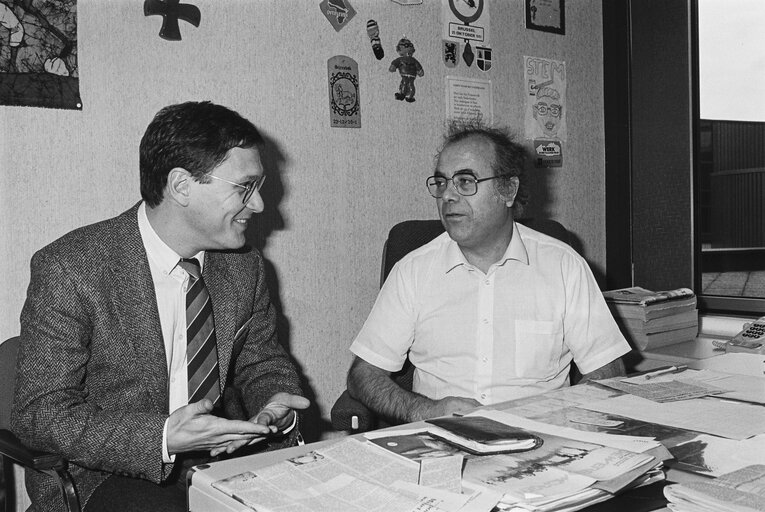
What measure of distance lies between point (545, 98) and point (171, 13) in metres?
1.45

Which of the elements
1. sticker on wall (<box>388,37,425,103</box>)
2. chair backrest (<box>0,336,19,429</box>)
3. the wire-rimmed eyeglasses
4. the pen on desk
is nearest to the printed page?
the pen on desk

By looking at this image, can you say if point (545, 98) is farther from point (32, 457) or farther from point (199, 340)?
point (32, 457)

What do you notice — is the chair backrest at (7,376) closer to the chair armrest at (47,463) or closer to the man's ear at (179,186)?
the chair armrest at (47,463)

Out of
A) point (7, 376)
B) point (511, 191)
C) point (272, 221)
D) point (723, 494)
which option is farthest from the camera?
point (272, 221)

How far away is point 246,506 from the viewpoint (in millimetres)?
930

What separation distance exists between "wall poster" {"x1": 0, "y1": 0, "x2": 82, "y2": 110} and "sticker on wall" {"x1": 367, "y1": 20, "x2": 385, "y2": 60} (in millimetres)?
886

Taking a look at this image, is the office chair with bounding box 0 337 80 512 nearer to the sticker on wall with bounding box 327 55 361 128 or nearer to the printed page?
the printed page

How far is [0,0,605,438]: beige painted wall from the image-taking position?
180cm

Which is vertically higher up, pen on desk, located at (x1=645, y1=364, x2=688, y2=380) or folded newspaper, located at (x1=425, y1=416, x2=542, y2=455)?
folded newspaper, located at (x1=425, y1=416, x2=542, y2=455)

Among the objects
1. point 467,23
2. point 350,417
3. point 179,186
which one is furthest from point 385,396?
point 467,23

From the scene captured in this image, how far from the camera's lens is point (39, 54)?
5.75 ft

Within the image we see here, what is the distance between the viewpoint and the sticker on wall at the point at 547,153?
9.03 ft

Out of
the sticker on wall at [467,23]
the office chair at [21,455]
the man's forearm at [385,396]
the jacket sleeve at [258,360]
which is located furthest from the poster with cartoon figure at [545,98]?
the office chair at [21,455]

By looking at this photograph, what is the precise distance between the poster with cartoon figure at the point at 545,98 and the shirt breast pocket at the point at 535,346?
105 centimetres
